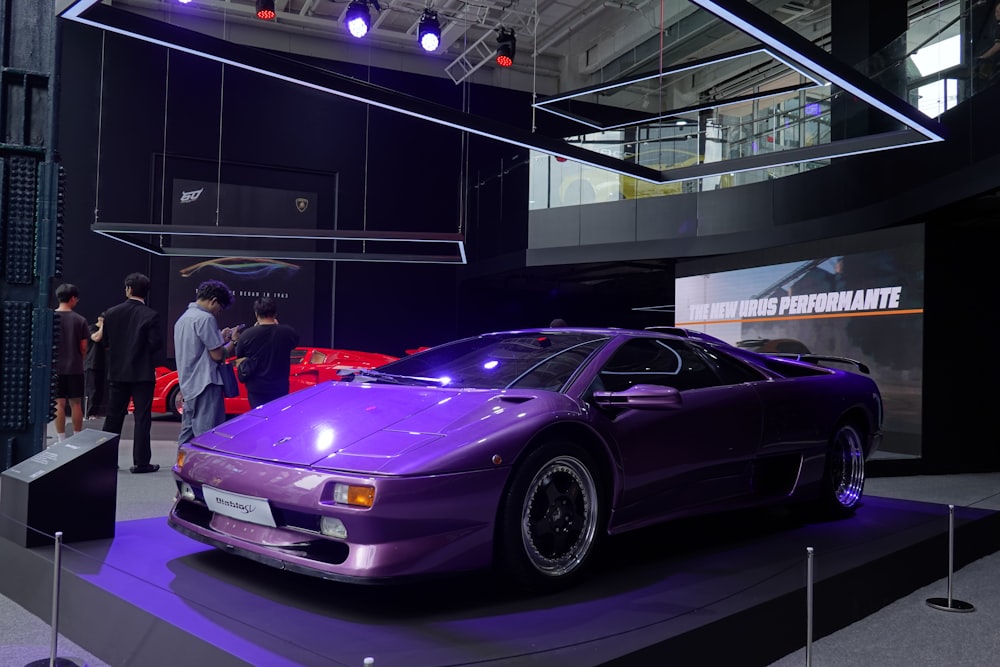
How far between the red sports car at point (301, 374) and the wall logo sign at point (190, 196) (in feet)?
12.9

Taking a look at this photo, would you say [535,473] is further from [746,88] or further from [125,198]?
[746,88]

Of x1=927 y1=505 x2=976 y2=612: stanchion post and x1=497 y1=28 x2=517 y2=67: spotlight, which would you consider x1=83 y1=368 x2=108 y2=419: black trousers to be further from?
x1=497 y1=28 x2=517 y2=67: spotlight

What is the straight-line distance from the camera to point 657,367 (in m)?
3.65

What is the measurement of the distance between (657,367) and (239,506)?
1.87 metres

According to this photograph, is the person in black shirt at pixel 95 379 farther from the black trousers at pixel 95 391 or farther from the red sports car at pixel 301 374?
the red sports car at pixel 301 374

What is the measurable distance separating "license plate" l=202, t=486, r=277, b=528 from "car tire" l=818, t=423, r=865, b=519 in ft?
9.64

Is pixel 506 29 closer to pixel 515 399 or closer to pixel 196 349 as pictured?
pixel 196 349

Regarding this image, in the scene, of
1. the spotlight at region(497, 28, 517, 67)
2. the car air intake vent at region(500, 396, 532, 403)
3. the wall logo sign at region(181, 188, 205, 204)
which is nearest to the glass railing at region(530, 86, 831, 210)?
the spotlight at region(497, 28, 517, 67)

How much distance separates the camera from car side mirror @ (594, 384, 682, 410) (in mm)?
3035

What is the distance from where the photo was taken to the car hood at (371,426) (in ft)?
8.68

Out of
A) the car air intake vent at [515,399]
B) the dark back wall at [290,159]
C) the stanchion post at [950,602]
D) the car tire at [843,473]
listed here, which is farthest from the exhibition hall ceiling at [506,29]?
the car air intake vent at [515,399]

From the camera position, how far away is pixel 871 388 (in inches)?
185

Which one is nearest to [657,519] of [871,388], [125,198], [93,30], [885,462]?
[871,388]

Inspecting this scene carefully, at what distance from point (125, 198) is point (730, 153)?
9.70 m
